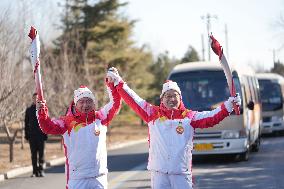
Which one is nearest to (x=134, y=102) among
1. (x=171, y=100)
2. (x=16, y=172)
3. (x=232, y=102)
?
(x=171, y=100)

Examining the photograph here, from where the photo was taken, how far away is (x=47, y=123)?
7184 millimetres

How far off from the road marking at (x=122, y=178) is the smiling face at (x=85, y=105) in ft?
21.0

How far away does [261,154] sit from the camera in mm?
21781

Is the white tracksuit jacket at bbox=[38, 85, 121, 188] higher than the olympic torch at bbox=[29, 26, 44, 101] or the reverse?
the reverse

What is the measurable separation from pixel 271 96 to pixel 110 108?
2585 cm

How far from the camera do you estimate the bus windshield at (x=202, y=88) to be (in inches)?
703

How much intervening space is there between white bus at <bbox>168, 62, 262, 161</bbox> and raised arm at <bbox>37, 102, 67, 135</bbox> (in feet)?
34.2

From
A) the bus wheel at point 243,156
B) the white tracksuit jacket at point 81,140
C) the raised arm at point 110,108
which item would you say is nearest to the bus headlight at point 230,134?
the bus wheel at point 243,156

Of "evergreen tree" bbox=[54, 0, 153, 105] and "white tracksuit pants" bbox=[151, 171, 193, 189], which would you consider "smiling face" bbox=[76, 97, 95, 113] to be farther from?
"evergreen tree" bbox=[54, 0, 153, 105]

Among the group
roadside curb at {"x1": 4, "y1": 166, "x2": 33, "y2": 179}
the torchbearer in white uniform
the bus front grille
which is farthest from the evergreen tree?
the torchbearer in white uniform

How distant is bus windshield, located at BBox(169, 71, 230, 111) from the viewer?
1786cm

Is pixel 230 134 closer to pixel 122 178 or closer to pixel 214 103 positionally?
pixel 214 103

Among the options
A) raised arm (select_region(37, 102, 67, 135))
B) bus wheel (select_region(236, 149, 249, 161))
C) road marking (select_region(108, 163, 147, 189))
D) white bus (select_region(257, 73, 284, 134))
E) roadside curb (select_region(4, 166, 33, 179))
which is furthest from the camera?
white bus (select_region(257, 73, 284, 134))

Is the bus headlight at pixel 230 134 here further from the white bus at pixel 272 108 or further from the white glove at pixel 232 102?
the white bus at pixel 272 108
